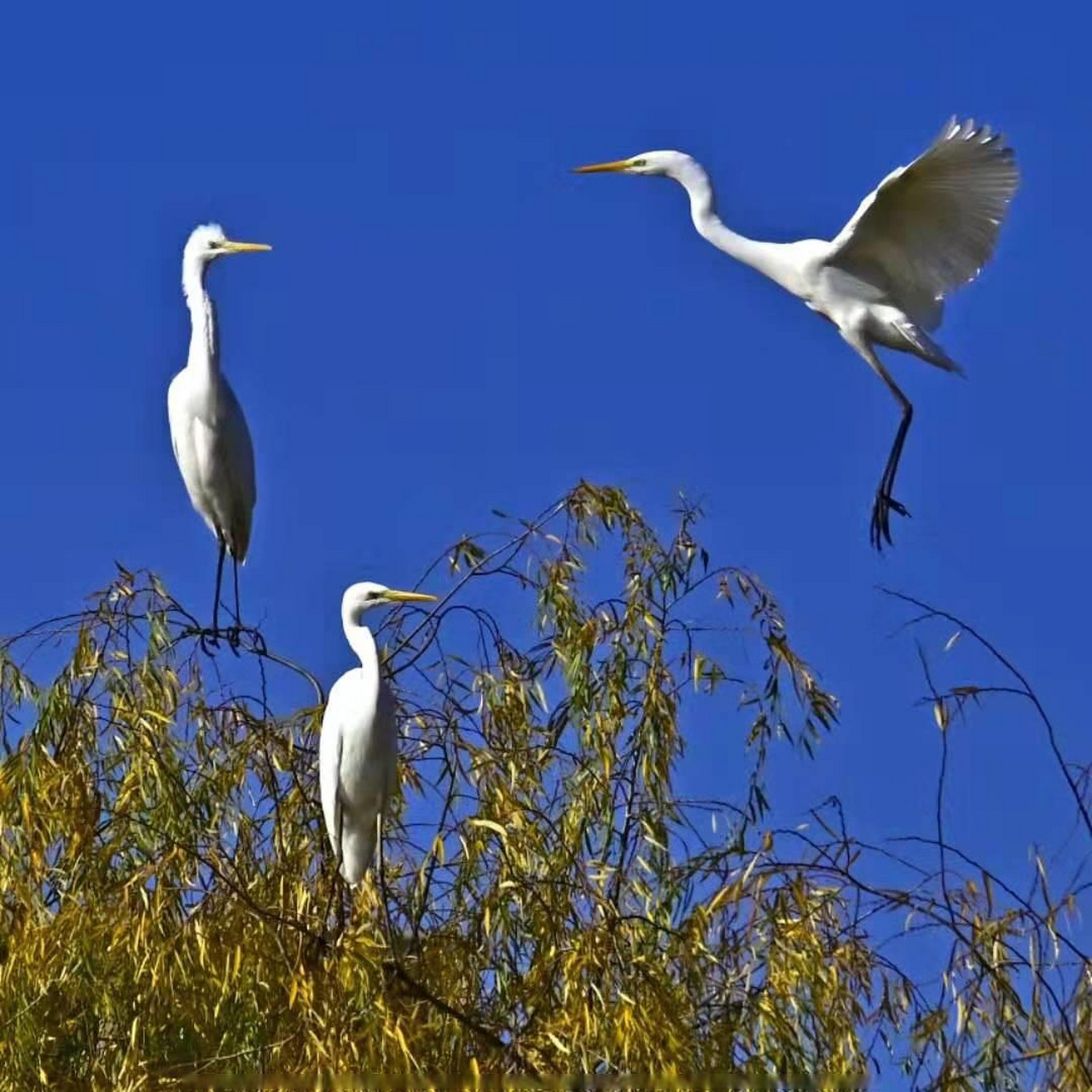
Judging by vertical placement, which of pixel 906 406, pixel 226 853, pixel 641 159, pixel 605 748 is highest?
pixel 641 159

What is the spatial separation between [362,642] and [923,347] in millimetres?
1636

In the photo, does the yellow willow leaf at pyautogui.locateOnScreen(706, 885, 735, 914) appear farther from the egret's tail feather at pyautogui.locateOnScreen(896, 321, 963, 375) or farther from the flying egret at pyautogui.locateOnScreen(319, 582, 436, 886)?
the egret's tail feather at pyautogui.locateOnScreen(896, 321, 963, 375)

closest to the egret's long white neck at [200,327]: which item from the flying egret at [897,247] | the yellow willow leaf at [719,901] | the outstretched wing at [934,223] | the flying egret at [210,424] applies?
the flying egret at [210,424]

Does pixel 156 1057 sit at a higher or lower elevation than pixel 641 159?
lower

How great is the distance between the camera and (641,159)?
19.6 ft

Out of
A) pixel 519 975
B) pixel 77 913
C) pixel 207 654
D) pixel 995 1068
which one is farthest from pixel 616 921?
pixel 207 654

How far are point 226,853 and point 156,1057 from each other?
431 mm

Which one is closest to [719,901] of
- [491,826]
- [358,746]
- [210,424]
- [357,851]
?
[491,826]

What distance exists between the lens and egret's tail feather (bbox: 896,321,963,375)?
577cm

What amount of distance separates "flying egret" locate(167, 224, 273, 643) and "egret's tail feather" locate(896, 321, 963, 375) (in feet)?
5.09

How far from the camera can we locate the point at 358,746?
15.3 ft

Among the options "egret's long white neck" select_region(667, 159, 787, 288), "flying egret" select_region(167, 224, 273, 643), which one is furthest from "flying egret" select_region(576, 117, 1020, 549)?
"flying egret" select_region(167, 224, 273, 643)

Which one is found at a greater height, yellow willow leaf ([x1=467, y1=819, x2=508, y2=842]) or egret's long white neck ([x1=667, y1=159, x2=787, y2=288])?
egret's long white neck ([x1=667, y1=159, x2=787, y2=288])

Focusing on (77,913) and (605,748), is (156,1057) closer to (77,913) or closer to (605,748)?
(77,913)
